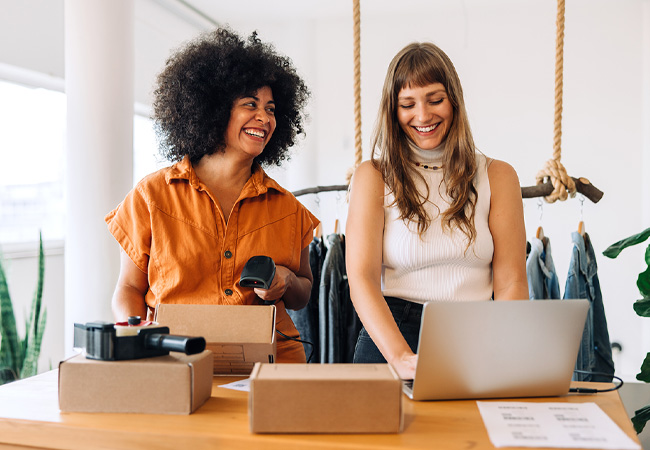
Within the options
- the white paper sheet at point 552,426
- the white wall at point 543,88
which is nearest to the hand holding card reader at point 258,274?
the white paper sheet at point 552,426

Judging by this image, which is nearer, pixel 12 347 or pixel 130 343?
pixel 130 343

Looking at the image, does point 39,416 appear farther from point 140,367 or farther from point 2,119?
point 2,119

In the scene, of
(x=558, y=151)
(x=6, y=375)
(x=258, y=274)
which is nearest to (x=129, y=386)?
(x=258, y=274)

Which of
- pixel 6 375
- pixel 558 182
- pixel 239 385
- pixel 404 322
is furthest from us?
pixel 6 375

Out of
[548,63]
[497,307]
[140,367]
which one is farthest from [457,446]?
[548,63]

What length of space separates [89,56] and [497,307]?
2.22 metres

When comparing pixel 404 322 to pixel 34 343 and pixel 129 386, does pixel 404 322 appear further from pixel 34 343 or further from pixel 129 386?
pixel 34 343

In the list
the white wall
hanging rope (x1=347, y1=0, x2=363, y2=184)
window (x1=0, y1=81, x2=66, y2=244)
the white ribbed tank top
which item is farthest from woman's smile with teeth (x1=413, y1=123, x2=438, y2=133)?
the white wall

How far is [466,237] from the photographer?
1.73 meters

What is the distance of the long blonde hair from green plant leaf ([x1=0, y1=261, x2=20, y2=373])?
217 cm

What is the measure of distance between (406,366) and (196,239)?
720 millimetres

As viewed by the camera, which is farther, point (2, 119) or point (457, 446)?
point (2, 119)

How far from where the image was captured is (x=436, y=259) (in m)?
1.73

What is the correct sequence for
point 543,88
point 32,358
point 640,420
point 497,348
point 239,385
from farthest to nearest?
point 543,88, point 32,358, point 640,420, point 239,385, point 497,348
